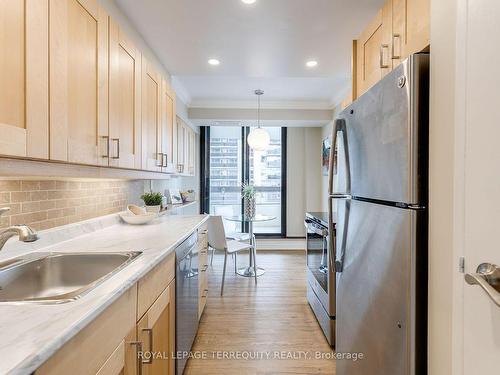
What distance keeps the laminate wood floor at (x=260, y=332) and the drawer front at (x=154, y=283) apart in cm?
88

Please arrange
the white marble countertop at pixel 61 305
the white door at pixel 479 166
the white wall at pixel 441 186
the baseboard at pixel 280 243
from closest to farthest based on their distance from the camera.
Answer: the white marble countertop at pixel 61 305
the white door at pixel 479 166
the white wall at pixel 441 186
the baseboard at pixel 280 243

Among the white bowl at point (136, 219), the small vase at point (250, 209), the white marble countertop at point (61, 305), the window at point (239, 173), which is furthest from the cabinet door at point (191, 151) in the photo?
the white marble countertop at point (61, 305)

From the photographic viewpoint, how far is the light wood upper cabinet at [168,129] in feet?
8.75

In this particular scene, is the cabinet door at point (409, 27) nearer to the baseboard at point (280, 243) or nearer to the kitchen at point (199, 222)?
the kitchen at point (199, 222)

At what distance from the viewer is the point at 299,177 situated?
5.63m

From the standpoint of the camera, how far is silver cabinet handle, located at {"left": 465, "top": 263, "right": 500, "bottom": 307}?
669 millimetres

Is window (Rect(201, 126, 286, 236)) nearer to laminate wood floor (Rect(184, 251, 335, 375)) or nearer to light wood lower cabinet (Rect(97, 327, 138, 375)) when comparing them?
laminate wood floor (Rect(184, 251, 335, 375))

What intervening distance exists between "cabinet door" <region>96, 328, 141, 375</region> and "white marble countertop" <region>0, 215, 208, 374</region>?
19 cm

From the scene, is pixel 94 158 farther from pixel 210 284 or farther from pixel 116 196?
pixel 210 284

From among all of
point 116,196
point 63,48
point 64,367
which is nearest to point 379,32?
point 63,48

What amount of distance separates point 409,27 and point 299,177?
4336 mm

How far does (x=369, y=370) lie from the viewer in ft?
4.30

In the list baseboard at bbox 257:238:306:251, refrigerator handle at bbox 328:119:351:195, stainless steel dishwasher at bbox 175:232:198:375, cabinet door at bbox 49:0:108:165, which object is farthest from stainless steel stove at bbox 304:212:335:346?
baseboard at bbox 257:238:306:251

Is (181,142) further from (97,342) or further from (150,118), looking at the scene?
(97,342)
